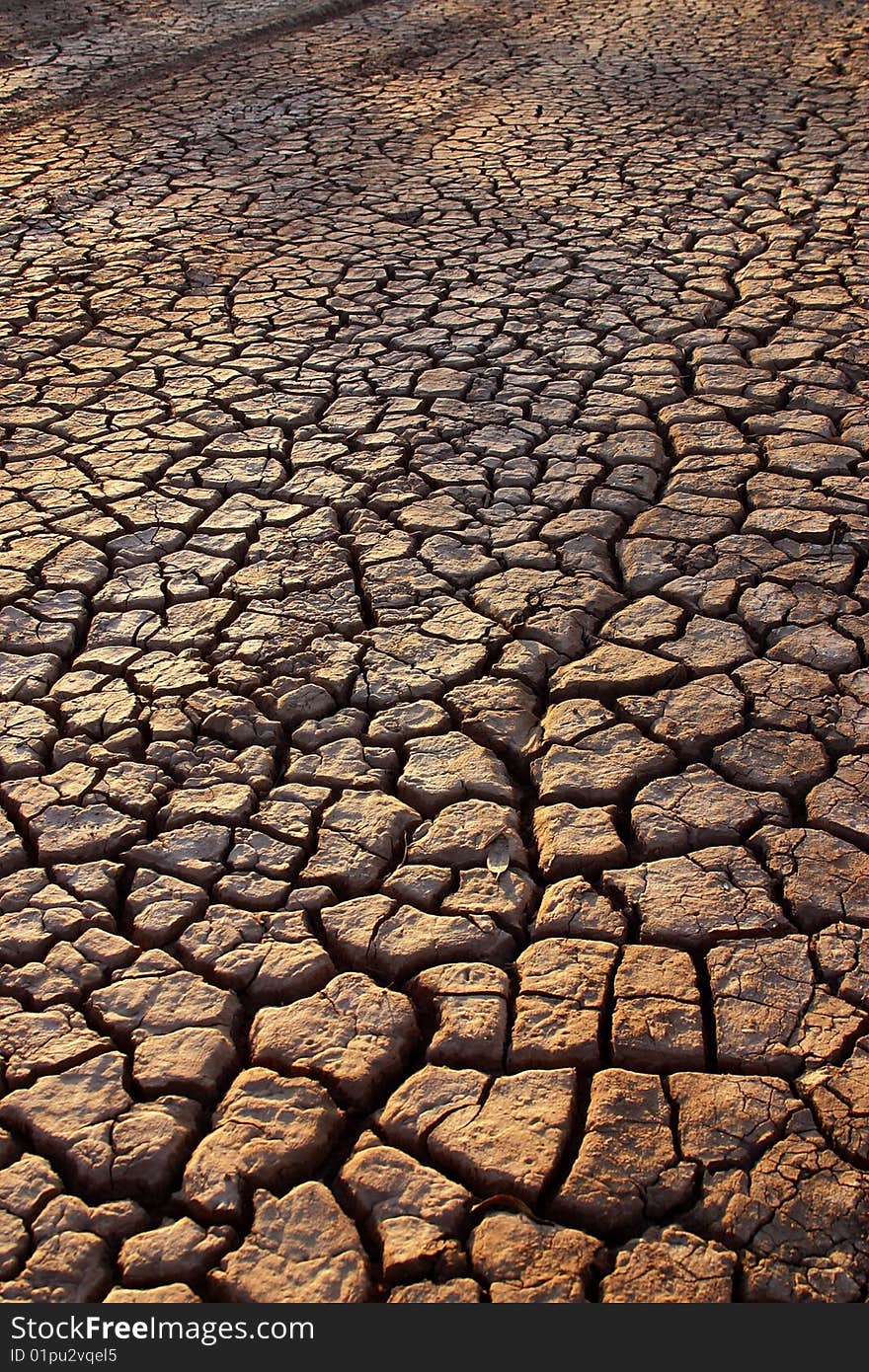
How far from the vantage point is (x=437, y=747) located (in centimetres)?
239

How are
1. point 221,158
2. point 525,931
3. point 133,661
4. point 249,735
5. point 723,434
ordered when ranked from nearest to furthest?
point 525,931, point 249,735, point 133,661, point 723,434, point 221,158

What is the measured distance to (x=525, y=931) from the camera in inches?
79.2

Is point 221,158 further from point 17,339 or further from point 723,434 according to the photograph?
point 723,434

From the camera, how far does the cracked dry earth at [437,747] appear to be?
1.63 m

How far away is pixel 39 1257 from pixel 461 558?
6.12ft

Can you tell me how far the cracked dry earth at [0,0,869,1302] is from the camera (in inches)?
64.0

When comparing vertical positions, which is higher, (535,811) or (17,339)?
(17,339)

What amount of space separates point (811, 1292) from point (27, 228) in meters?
4.95

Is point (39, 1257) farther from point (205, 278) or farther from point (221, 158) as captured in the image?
point (221, 158)

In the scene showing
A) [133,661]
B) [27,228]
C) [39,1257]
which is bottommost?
[39,1257]

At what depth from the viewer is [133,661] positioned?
8.70 feet

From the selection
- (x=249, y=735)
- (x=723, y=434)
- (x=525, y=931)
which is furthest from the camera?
(x=723, y=434)

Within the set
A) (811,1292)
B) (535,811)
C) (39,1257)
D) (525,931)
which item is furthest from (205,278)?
(811,1292)

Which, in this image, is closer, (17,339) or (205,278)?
(17,339)
